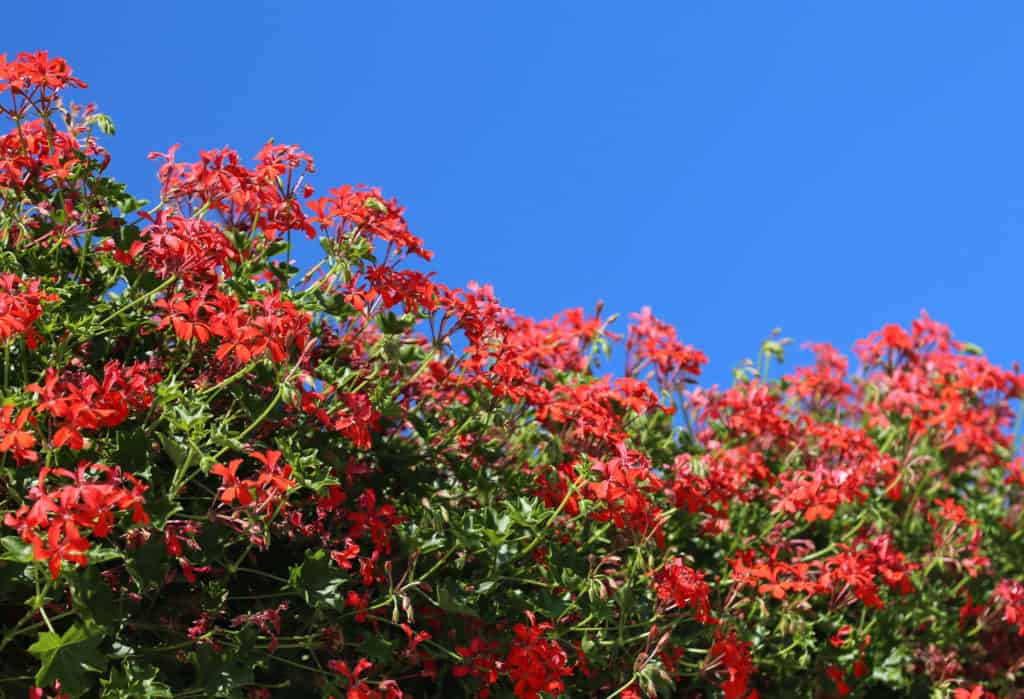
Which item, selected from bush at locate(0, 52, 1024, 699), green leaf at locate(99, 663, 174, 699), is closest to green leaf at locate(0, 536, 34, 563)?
bush at locate(0, 52, 1024, 699)

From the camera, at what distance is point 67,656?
10.2 feet

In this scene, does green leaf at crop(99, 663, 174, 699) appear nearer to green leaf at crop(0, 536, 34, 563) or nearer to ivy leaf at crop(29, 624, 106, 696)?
A: ivy leaf at crop(29, 624, 106, 696)

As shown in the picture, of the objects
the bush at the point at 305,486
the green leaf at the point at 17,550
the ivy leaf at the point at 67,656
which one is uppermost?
the bush at the point at 305,486

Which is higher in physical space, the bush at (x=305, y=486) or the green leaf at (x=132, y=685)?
the bush at (x=305, y=486)

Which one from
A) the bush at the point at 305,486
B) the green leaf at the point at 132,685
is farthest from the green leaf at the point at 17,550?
the green leaf at the point at 132,685

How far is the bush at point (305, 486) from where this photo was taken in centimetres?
327

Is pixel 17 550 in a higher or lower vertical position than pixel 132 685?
higher

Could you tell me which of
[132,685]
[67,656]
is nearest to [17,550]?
[67,656]

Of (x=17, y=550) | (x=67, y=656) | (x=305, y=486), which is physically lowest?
(x=67, y=656)

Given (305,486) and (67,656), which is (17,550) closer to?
(67,656)

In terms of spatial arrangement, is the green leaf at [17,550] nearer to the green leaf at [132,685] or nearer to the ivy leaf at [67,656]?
the ivy leaf at [67,656]

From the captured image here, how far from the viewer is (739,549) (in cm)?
526

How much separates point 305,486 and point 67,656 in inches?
28.5

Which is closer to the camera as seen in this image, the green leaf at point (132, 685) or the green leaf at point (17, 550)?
the green leaf at point (17, 550)
